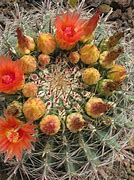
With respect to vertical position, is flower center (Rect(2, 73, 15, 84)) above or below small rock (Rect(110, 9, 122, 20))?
above

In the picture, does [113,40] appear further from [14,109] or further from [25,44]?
[14,109]

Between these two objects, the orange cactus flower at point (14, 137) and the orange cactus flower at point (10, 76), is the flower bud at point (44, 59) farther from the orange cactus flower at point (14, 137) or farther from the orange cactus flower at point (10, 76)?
the orange cactus flower at point (14, 137)

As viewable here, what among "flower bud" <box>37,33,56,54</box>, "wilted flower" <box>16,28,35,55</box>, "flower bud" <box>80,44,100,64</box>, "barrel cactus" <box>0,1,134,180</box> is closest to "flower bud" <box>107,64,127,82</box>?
"barrel cactus" <box>0,1,134,180</box>

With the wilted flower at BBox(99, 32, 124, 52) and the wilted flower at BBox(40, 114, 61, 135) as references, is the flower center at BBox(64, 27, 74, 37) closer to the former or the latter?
the wilted flower at BBox(99, 32, 124, 52)

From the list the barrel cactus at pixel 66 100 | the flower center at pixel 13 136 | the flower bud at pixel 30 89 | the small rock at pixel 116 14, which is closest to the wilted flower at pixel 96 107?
the barrel cactus at pixel 66 100

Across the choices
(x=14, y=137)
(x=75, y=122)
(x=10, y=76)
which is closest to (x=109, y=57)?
(x=75, y=122)

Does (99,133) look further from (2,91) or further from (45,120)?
(2,91)
